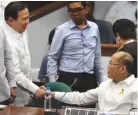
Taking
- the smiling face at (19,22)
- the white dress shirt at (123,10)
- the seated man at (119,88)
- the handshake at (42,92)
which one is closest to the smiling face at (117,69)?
the seated man at (119,88)

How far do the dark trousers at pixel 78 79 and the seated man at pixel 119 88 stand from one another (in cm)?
85

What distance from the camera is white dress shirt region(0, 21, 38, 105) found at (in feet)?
10.3

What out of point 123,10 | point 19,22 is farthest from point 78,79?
point 123,10

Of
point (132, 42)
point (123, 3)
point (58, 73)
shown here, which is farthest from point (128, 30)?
point (123, 3)

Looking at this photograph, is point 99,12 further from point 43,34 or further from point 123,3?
point 43,34

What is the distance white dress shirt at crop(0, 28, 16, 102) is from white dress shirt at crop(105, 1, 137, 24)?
260 centimetres

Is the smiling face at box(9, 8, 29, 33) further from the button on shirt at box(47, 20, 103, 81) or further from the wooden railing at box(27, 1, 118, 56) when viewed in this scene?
the wooden railing at box(27, 1, 118, 56)

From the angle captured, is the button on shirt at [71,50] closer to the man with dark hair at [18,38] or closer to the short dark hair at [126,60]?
the man with dark hair at [18,38]

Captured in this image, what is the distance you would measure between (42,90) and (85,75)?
696mm

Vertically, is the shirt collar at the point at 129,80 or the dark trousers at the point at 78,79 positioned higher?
the shirt collar at the point at 129,80

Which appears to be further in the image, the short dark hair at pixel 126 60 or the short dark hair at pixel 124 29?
the short dark hair at pixel 124 29

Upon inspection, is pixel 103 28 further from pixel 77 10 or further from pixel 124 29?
pixel 124 29

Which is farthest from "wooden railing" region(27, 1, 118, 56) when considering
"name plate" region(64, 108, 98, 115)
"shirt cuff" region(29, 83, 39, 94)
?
"name plate" region(64, 108, 98, 115)

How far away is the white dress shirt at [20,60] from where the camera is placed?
313cm
